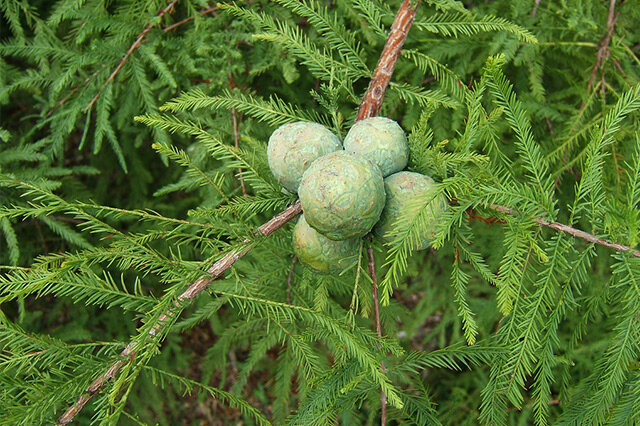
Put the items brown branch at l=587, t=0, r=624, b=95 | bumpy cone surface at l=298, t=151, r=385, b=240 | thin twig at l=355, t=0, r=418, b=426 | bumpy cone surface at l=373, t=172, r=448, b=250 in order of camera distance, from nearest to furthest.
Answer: bumpy cone surface at l=298, t=151, r=385, b=240
bumpy cone surface at l=373, t=172, r=448, b=250
thin twig at l=355, t=0, r=418, b=426
brown branch at l=587, t=0, r=624, b=95

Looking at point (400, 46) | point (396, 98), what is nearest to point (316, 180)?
point (400, 46)

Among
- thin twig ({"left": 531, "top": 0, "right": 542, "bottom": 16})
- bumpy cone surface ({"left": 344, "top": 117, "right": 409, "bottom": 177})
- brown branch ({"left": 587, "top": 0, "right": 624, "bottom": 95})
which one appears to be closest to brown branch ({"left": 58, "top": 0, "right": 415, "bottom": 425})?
bumpy cone surface ({"left": 344, "top": 117, "right": 409, "bottom": 177})

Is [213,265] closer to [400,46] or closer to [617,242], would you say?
[400,46]

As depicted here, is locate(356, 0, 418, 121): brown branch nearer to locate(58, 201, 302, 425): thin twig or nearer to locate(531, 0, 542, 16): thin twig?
locate(58, 201, 302, 425): thin twig

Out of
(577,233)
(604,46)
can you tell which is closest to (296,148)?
(577,233)

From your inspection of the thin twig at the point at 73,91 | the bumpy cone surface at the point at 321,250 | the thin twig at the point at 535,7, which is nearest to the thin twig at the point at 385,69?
the bumpy cone surface at the point at 321,250

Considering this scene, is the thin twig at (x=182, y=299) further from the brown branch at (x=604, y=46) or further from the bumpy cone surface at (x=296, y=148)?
the brown branch at (x=604, y=46)

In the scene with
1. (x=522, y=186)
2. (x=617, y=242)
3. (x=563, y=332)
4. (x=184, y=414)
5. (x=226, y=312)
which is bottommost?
(x=184, y=414)
